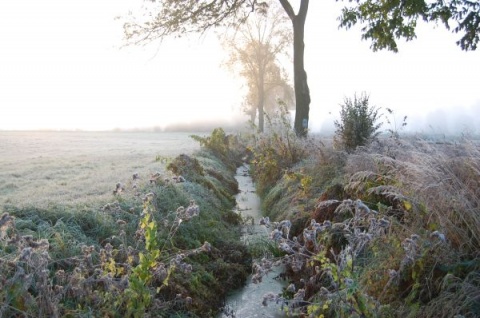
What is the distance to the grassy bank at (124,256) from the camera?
324cm

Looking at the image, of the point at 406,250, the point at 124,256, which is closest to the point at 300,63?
the point at 124,256

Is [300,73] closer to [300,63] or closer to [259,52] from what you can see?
[300,63]

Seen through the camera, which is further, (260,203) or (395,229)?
(260,203)

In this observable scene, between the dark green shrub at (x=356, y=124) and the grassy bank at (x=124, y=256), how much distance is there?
10.4ft

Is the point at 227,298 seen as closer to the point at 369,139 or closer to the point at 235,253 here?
the point at 235,253

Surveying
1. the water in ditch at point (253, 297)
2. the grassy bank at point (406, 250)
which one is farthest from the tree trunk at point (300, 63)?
the grassy bank at point (406, 250)

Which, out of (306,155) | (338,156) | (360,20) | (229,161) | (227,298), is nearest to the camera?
(227,298)

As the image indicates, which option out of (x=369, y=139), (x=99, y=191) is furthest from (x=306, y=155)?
(x=99, y=191)

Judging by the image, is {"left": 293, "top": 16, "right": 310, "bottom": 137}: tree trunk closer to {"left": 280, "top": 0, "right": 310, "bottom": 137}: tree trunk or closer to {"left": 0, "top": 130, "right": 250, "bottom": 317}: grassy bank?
{"left": 280, "top": 0, "right": 310, "bottom": 137}: tree trunk

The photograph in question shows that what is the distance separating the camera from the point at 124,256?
4.43 metres

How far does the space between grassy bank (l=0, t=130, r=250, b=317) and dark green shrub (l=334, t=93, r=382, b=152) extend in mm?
3181

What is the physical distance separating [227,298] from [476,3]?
9.62 m

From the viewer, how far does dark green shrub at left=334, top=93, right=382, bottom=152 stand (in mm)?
9812

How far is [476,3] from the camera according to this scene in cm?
1084
